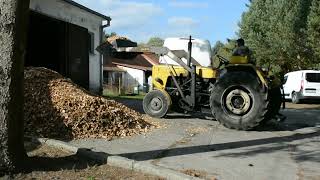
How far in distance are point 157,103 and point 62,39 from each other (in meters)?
4.90

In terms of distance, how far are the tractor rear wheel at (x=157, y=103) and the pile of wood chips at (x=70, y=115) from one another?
8.63ft

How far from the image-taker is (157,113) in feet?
48.0

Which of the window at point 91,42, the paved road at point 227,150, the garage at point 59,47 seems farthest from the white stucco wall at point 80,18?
the paved road at point 227,150

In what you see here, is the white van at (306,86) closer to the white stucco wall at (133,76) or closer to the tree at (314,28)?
the tree at (314,28)

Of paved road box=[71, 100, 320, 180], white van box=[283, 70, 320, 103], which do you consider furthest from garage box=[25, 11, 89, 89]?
white van box=[283, 70, 320, 103]

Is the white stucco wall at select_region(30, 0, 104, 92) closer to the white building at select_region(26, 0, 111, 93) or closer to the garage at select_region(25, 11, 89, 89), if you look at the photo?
the white building at select_region(26, 0, 111, 93)

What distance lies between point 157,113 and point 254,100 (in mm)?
3153

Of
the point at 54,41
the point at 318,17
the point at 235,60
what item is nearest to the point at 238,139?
the point at 235,60

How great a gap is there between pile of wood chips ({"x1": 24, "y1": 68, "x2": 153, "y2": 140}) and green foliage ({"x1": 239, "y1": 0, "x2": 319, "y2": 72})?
23.8 meters

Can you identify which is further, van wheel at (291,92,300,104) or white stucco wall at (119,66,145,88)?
white stucco wall at (119,66,145,88)

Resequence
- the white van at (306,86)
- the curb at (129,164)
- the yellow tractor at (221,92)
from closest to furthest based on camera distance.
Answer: the curb at (129,164), the yellow tractor at (221,92), the white van at (306,86)

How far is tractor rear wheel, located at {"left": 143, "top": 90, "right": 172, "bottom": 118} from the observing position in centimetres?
1452

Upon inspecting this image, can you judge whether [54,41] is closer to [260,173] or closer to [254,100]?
[254,100]

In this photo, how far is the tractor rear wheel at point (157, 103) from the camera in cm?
1452
